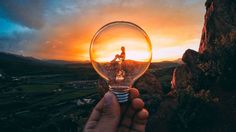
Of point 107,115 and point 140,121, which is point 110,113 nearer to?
point 107,115

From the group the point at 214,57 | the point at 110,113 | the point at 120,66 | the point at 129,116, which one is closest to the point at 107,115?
the point at 110,113

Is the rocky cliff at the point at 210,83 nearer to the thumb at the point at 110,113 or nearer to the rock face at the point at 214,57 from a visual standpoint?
the rock face at the point at 214,57

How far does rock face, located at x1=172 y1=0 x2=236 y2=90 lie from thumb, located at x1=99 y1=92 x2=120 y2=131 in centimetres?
1624

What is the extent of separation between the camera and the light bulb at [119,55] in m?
3.27

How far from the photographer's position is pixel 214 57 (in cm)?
1947

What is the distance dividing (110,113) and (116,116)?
0.06 metres

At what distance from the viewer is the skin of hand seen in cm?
272

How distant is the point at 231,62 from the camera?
17859 mm

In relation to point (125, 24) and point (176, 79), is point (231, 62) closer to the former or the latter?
point (176, 79)

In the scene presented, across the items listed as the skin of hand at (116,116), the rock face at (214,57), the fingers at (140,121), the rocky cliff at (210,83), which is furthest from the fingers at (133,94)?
the rock face at (214,57)

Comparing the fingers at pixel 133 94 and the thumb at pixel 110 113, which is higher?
the fingers at pixel 133 94

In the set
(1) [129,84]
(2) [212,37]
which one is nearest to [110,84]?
(1) [129,84]

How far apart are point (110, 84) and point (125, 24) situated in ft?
2.22

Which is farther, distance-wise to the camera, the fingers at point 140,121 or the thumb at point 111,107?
the fingers at point 140,121
